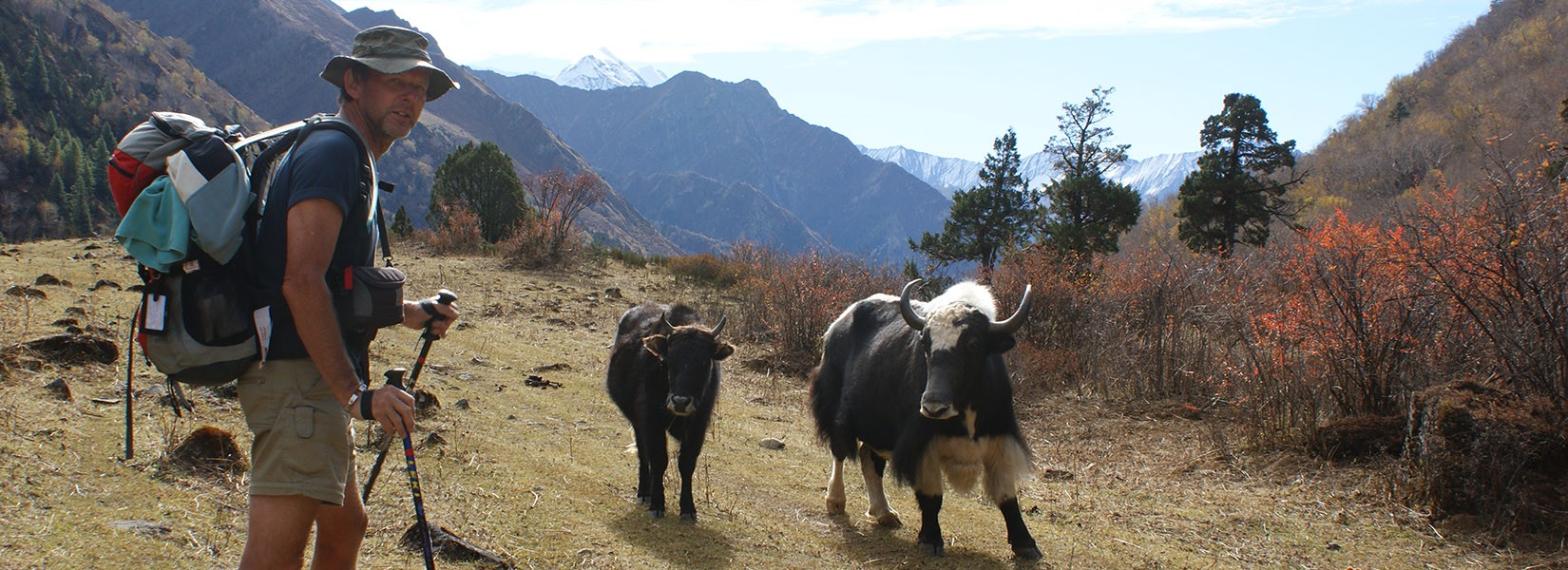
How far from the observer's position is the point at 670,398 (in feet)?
21.1

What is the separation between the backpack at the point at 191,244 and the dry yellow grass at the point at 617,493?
1929mm

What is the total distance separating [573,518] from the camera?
5.78 m

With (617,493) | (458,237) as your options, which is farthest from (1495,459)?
(458,237)

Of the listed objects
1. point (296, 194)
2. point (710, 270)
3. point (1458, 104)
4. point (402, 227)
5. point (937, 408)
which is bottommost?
point (402, 227)

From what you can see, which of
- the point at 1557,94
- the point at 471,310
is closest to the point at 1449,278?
the point at 471,310

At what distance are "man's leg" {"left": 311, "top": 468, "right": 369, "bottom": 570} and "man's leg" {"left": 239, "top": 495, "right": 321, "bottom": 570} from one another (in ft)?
0.62

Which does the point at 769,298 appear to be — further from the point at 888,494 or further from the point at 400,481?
the point at 400,481

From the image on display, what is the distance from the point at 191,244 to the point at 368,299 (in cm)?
50

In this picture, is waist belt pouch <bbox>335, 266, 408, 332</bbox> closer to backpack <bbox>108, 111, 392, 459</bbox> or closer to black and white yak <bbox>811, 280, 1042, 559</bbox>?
backpack <bbox>108, 111, 392, 459</bbox>

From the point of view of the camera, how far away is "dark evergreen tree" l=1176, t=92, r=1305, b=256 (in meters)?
31.2

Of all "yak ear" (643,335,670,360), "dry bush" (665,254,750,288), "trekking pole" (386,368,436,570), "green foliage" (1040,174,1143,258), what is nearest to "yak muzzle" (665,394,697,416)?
"yak ear" (643,335,670,360)

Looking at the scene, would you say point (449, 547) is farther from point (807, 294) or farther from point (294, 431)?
point (807, 294)

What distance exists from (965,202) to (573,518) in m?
27.5

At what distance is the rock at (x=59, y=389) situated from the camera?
19.5 feet
